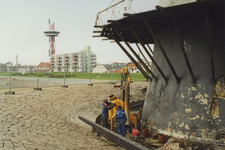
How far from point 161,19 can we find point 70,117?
25.7 feet

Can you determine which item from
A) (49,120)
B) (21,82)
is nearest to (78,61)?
(21,82)

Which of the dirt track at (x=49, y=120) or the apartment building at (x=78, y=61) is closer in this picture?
the dirt track at (x=49, y=120)

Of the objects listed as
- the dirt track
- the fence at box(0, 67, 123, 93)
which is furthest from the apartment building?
the dirt track

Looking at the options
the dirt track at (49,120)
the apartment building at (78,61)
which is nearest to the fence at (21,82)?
the dirt track at (49,120)

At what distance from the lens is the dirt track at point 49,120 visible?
6.00 metres

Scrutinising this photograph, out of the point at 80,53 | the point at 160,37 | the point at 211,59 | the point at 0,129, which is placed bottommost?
the point at 0,129

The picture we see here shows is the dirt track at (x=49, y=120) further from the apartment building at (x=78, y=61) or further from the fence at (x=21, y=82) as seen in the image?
the apartment building at (x=78, y=61)

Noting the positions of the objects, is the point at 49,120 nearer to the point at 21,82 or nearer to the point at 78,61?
the point at 21,82

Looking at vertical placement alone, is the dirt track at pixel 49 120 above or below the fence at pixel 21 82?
below

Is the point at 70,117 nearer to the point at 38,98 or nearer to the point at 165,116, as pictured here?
the point at 38,98

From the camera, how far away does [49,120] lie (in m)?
9.62

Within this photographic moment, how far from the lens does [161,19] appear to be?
7270 millimetres

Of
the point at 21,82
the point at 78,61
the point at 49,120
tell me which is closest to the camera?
the point at 49,120

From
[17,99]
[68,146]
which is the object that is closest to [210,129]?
[68,146]
